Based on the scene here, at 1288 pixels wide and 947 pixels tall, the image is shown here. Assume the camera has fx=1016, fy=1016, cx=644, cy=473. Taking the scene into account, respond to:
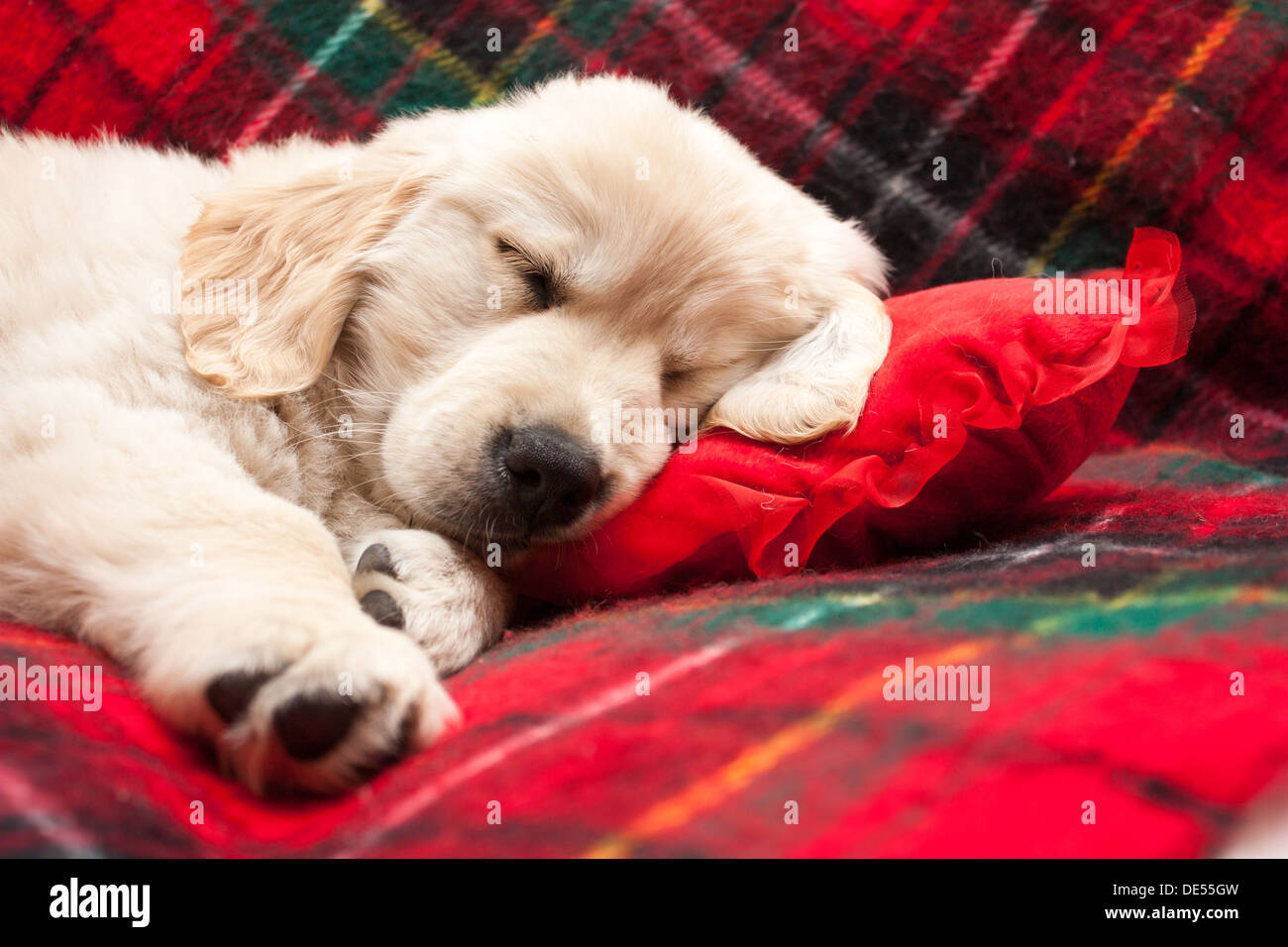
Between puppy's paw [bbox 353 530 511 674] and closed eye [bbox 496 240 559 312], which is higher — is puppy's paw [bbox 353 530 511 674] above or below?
below

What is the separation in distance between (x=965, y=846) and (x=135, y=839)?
786mm

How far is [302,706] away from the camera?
111cm

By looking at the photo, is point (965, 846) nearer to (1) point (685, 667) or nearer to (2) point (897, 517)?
(1) point (685, 667)

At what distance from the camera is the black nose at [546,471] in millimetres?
1686

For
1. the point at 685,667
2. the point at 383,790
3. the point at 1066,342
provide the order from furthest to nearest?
the point at 1066,342 < the point at 685,667 < the point at 383,790

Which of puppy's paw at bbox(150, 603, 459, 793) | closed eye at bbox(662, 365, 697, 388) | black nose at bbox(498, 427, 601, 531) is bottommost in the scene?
puppy's paw at bbox(150, 603, 459, 793)

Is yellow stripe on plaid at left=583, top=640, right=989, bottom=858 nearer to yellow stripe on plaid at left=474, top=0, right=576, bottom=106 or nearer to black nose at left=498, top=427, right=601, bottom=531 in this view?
black nose at left=498, top=427, right=601, bottom=531

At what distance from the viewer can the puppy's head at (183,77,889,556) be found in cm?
174

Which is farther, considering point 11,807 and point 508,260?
point 508,260

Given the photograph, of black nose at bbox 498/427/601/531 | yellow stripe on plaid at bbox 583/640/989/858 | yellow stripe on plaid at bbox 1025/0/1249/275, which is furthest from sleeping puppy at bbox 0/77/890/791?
yellow stripe on plaid at bbox 1025/0/1249/275

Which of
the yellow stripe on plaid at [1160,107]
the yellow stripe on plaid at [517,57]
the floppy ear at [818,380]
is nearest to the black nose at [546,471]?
the floppy ear at [818,380]

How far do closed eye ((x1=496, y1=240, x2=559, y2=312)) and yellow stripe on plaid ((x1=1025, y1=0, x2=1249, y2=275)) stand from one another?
1.62 m

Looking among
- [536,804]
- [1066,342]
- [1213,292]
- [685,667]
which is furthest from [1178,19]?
[536,804]
